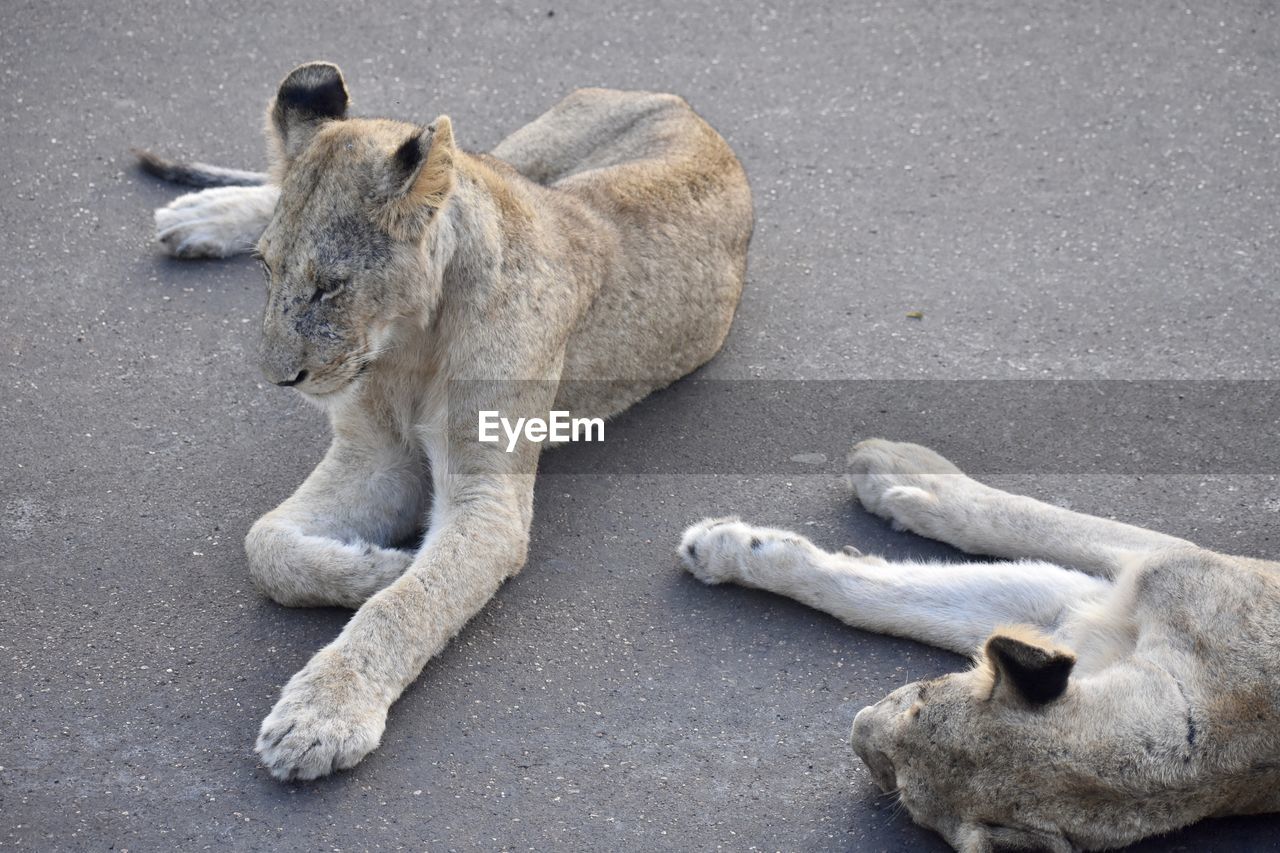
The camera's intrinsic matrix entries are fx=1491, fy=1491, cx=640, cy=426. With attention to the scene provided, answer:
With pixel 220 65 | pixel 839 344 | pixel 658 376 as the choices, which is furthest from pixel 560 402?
pixel 220 65

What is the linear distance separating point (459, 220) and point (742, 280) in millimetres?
1762

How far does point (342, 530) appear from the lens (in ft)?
16.0

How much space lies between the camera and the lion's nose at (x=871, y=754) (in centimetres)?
381

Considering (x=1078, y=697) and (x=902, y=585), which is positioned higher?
(x=1078, y=697)

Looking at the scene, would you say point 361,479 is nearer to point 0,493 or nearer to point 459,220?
point 459,220

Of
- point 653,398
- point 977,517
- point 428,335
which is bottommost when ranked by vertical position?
point 653,398

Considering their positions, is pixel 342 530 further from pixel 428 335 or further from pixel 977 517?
pixel 977 517

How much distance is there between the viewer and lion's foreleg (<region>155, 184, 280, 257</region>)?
6.41m

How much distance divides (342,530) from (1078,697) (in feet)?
7.88

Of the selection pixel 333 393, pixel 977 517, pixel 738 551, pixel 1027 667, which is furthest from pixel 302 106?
pixel 1027 667

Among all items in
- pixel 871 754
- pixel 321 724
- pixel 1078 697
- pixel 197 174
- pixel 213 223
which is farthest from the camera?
pixel 197 174

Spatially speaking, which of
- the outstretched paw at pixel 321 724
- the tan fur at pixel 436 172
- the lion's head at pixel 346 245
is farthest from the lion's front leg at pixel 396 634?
the tan fur at pixel 436 172

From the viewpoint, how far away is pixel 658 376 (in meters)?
5.82

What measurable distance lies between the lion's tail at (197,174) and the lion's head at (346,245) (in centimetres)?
244
